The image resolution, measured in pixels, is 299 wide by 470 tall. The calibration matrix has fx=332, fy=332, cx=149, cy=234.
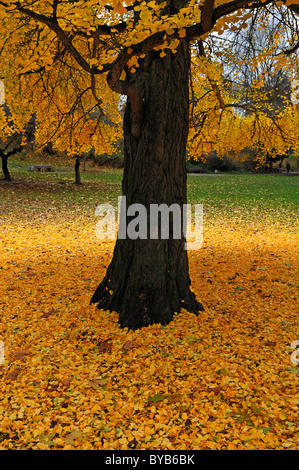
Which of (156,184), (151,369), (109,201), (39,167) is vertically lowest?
(151,369)

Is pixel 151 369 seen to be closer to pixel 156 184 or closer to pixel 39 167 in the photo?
pixel 156 184

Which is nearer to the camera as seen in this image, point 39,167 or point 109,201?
point 109,201

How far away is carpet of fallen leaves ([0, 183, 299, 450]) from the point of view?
7.80 feet

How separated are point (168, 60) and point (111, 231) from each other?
6146mm

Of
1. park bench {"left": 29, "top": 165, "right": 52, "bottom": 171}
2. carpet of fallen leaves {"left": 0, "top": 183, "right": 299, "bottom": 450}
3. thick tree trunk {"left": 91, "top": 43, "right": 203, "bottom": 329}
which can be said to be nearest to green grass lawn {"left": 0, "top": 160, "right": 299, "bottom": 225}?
carpet of fallen leaves {"left": 0, "top": 183, "right": 299, "bottom": 450}

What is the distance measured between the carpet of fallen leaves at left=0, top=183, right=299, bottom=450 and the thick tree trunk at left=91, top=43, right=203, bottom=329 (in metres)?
0.27

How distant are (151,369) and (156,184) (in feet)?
6.16

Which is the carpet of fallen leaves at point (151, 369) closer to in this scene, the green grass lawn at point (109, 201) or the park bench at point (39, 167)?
the green grass lawn at point (109, 201)

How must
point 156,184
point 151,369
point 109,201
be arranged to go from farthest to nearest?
point 109,201 → point 156,184 → point 151,369

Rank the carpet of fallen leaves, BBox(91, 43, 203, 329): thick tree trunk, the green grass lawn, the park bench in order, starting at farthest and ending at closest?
the park bench → the green grass lawn → BBox(91, 43, 203, 329): thick tree trunk → the carpet of fallen leaves

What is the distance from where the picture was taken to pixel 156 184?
3619mm

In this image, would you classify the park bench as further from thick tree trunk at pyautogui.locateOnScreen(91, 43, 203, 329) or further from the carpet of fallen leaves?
thick tree trunk at pyautogui.locateOnScreen(91, 43, 203, 329)

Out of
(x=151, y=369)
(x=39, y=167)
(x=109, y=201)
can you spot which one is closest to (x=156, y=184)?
(x=151, y=369)
